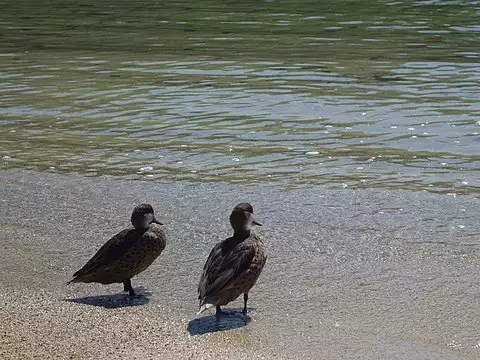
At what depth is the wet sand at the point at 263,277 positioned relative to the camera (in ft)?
19.0

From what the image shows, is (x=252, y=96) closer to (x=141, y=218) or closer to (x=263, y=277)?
(x=263, y=277)

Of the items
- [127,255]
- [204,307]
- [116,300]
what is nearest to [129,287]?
[116,300]

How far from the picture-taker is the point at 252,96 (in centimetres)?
1477

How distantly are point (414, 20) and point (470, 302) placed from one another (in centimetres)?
1709

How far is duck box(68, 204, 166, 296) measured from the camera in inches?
260

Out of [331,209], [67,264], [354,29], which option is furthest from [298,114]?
[354,29]

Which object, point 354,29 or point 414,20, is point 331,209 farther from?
point 414,20

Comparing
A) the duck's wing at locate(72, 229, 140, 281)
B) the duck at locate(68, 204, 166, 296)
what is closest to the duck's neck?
the duck at locate(68, 204, 166, 296)

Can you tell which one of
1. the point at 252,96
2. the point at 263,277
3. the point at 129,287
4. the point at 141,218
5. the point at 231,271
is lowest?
the point at 252,96

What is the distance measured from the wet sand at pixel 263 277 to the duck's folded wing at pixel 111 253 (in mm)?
212

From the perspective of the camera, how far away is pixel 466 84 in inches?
601

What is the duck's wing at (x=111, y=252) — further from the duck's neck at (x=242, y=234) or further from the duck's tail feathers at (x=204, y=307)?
the duck's tail feathers at (x=204, y=307)

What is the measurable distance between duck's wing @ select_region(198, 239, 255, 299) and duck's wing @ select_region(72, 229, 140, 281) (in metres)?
0.63

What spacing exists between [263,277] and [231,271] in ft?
2.97
